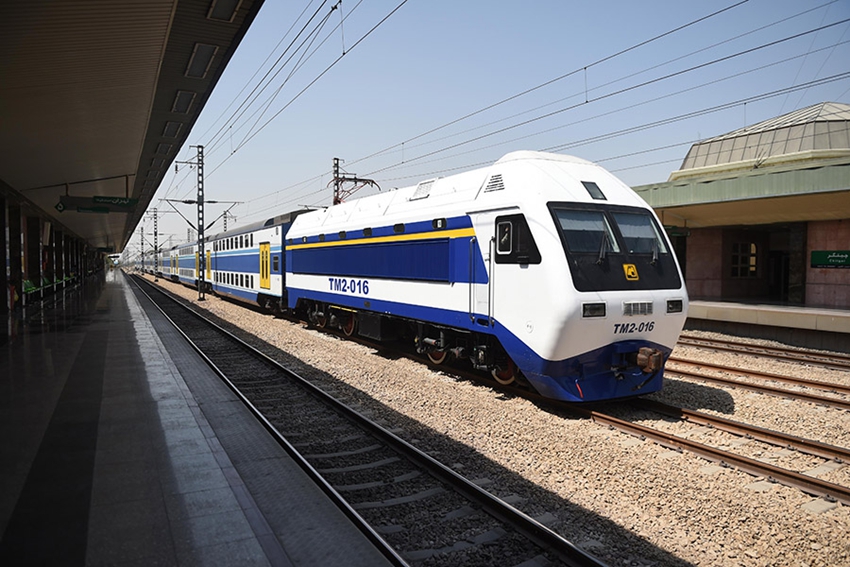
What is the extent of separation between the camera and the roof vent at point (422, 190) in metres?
10.5

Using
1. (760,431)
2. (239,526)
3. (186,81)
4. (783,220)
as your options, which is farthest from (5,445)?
(783,220)

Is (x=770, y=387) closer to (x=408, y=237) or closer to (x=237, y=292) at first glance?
(x=408, y=237)

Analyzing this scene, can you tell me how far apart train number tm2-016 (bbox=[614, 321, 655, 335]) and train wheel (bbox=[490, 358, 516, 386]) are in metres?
1.73

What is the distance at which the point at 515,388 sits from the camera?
28.7ft

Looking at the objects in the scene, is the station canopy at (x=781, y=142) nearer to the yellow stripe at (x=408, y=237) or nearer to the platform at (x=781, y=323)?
the platform at (x=781, y=323)

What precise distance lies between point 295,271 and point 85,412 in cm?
1056

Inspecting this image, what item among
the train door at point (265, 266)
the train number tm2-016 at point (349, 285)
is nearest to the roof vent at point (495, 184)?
the train number tm2-016 at point (349, 285)

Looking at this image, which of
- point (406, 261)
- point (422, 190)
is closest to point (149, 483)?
point (406, 261)

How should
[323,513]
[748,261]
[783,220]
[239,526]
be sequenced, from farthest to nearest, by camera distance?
1. [748,261]
2. [783,220]
3. [323,513]
4. [239,526]

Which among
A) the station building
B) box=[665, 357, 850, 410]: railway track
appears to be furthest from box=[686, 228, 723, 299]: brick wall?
box=[665, 357, 850, 410]: railway track

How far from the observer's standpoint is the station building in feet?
50.3

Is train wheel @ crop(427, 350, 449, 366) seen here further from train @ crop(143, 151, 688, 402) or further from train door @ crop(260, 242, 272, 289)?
train door @ crop(260, 242, 272, 289)

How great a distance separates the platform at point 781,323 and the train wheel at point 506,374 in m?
9.83

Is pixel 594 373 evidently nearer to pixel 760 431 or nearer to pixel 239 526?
pixel 760 431
